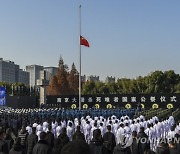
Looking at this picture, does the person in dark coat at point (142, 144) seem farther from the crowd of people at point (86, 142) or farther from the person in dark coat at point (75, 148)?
the person in dark coat at point (75, 148)

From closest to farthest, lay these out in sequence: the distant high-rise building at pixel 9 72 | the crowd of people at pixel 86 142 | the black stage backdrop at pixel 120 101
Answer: the crowd of people at pixel 86 142
the black stage backdrop at pixel 120 101
the distant high-rise building at pixel 9 72

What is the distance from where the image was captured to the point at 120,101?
120 feet

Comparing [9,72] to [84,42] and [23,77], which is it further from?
[84,42]

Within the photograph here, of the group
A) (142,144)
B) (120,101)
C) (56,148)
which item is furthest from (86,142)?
(120,101)

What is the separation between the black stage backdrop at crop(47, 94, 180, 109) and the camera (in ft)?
115

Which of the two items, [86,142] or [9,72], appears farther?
[9,72]

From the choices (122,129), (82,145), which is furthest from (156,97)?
(82,145)

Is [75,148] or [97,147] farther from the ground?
[75,148]

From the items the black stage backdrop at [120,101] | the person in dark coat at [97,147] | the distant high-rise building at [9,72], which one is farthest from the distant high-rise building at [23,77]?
the person in dark coat at [97,147]

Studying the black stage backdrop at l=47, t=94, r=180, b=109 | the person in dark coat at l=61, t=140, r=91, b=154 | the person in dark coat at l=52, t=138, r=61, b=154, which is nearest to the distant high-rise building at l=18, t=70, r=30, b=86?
the black stage backdrop at l=47, t=94, r=180, b=109

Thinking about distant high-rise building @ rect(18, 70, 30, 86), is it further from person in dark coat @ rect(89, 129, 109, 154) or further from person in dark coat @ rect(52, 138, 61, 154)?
person in dark coat @ rect(89, 129, 109, 154)

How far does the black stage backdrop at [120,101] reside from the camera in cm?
3506

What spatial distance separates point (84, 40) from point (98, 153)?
2391 cm

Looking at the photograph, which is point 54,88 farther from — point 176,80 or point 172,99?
point 172,99
